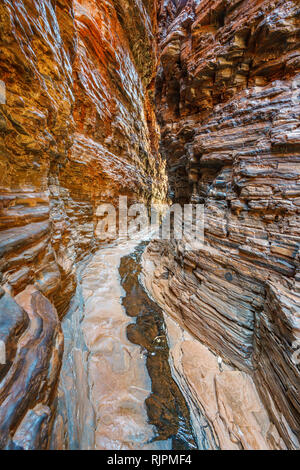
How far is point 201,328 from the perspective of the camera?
4.55 meters

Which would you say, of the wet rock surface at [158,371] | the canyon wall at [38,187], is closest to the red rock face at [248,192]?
the wet rock surface at [158,371]

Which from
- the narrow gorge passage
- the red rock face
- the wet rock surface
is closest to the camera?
the narrow gorge passage

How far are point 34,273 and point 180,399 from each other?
3998 mm

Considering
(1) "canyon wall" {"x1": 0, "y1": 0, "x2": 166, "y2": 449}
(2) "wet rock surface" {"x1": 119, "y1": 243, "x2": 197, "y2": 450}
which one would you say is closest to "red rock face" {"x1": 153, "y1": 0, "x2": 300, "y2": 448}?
(2) "wet rock surface" {"x1": 119, "y1": 243, "x2": 197, "y2": 450}

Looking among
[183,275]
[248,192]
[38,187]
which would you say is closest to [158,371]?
[183,275]

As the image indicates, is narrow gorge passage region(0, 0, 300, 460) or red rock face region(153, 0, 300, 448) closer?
narrow gorge passage region(0, 0, 300, 460)

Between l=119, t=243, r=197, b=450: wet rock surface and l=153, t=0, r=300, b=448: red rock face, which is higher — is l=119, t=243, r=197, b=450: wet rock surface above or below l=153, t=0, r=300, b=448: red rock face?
below

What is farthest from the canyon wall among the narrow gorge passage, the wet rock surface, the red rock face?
the red rock face

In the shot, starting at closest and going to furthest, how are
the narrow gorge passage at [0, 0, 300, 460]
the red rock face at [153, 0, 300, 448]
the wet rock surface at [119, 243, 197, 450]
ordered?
the narrow gorge passage at [0, 0, 300, 460]
the wet rock surface at [119, 243, 197, 450]
the red rock face at [153, 0, 300, 448]

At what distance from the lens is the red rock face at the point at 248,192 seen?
3.09 metres

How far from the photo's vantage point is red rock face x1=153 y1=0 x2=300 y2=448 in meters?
3.09

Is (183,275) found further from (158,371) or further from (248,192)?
(248,192)

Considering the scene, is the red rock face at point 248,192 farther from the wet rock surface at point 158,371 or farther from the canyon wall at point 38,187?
the canyon wall at point 38,187

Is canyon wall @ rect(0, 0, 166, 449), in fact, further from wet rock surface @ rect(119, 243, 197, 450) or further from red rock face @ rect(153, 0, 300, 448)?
red rock face @ rect(153, 0, 300, 448)
